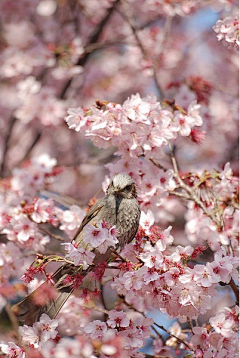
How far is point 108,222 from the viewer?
3.53 m

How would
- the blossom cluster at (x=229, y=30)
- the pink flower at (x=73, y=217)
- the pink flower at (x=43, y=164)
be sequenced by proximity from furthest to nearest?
the pink flower at (x=43, y=164), the pink flower at (x=73, y=217), the blossom cluster at (x=229, y=30)

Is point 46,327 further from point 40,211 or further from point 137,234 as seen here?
point 40,211

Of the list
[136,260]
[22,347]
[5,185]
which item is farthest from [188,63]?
[22,347]

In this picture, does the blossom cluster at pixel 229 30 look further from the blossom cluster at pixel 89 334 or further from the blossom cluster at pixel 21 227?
the blossom cluster at pixel 89 334

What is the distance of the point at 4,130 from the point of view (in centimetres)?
792

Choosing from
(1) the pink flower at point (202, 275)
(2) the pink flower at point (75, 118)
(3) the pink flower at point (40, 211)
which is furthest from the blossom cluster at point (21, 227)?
(1) the pink flower at point (202, 275)

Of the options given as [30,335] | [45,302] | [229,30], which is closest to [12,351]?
[30,335]

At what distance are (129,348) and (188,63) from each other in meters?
6.50

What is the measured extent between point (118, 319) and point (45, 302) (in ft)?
1.56

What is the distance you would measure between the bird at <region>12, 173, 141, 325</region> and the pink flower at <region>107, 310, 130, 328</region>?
35 centimetres

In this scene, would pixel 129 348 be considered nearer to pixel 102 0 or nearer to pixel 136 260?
pixel 136 260

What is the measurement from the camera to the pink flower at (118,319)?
2902mm

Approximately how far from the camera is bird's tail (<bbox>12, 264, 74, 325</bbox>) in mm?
3096

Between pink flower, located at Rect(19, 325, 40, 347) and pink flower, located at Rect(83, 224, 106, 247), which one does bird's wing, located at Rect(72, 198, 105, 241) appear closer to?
pink flower, located at Rect(83, 224, 106, 247)
